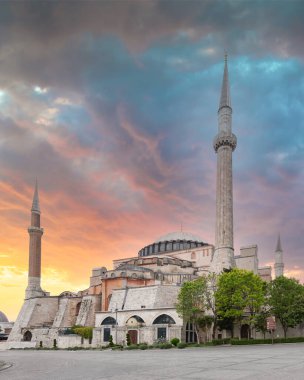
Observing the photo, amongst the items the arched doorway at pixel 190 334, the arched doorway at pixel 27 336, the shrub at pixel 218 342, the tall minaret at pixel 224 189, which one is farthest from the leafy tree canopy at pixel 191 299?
the arched doorway at pixel 27 336

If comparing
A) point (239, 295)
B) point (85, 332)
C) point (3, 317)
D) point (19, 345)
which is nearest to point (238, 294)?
point (239, 295)

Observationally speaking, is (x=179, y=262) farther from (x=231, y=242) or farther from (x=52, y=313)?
(x=52, y=313)

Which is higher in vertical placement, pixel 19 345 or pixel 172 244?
pixel 172 244

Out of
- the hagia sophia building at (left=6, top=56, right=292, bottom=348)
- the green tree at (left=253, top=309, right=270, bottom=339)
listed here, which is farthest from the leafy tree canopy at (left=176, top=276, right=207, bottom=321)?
the green tree at (left=253, top=309, right=270, bottom=339)

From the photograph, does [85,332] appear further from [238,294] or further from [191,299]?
[238,294]

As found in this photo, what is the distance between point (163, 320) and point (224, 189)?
61.4ft

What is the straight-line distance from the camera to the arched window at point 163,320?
154 ft

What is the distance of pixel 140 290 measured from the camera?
5347cm

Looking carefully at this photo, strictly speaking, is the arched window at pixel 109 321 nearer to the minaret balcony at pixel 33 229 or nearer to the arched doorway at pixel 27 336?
the arched doorway at pixel 27 336

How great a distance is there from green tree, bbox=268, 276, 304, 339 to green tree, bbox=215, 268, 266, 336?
1.36 m

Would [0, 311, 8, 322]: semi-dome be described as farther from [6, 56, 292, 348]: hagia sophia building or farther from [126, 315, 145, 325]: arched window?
[126, 315, 145, 325]: arched window

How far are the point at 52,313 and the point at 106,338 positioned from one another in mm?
19897

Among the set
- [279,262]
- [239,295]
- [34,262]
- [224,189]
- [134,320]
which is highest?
[224,189]

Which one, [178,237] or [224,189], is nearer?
[224,189]
